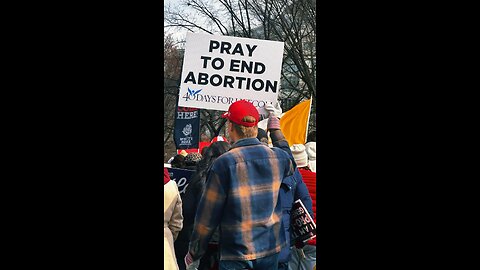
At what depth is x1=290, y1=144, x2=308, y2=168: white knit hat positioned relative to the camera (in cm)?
529

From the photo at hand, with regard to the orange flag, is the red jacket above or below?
below

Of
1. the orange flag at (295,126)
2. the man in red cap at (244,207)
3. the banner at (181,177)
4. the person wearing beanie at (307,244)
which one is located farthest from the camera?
the orange flag at (295,126)

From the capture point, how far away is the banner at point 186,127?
5605 millimetres

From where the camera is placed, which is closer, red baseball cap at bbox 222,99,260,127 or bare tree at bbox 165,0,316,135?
red baseball cap at bbox 222,99,260,127

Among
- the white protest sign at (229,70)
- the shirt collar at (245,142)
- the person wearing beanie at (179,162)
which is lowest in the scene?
the person wearing beanie at (179,162)

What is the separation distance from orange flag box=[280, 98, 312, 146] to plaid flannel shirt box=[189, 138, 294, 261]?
115 cm

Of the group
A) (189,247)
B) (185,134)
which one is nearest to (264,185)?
(189,247)

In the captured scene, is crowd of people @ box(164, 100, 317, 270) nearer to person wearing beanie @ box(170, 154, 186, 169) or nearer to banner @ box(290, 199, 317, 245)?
banner @ box(290, 199, 317, 245)

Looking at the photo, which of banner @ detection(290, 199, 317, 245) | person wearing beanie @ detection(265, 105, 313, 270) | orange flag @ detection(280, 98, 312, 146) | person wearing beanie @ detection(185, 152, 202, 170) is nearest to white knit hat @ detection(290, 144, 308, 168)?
orange flag @ detection(280, 98, 312, 146)

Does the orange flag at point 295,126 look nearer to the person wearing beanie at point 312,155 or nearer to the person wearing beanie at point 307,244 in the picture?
the person wearing beanie at point 312,155

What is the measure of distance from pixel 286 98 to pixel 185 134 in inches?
140

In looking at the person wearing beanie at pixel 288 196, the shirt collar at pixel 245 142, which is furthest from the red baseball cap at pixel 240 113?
the person wearing beanie at pixel 288 196

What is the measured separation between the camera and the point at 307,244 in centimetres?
491

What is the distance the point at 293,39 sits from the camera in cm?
1031
